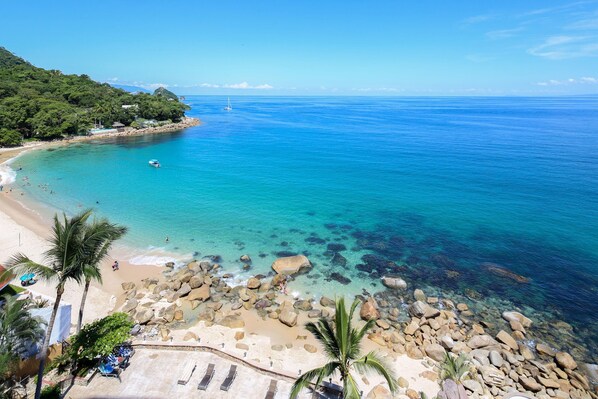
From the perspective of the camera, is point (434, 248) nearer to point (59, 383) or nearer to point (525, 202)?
point (525, 202)

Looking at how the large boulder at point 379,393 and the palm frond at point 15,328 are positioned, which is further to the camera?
the large boulder at point 379,393

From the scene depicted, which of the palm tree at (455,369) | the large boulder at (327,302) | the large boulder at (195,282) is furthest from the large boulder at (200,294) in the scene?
the palm tree at (455,369)

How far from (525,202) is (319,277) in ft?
113

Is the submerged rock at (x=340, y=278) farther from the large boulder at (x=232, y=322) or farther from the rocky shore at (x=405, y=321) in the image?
the large boulder at (x=232, y=322)

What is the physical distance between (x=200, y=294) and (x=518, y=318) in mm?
24604

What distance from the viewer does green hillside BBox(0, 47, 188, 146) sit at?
2902 inches

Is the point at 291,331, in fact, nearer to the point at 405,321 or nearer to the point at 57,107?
the point at 405,321

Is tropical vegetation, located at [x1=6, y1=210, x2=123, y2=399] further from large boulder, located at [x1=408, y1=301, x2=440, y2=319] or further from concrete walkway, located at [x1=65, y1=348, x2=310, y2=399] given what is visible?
large boulder, located at [x1=408, y1=301, x2=440, y2=319]

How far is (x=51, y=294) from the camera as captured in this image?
24.6 meters

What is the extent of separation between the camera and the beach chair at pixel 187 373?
51.6 feet

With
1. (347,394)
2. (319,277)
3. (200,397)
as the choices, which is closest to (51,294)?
(200,397)

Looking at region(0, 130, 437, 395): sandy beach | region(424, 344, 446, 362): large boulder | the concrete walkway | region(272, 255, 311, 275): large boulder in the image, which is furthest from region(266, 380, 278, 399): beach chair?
region(272, 255, 311, 275): large boulder

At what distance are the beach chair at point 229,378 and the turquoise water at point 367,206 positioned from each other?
36.2 feet

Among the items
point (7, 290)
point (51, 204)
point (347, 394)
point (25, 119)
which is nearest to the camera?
point (347, 394)
